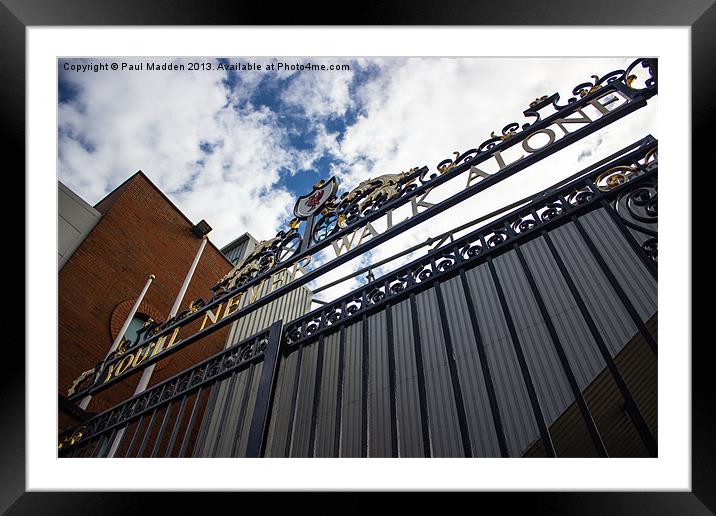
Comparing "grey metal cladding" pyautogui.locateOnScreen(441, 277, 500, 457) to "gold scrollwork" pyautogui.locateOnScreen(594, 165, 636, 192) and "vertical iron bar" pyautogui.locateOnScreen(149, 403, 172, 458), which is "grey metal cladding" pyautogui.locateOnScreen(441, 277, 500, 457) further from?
"vertical iron bar" pyautogui.locateOnScreen(149, 403, 172, 458)

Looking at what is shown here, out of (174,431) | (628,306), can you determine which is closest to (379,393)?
(174,431)

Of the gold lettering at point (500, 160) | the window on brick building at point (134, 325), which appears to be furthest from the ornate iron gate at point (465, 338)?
the window on brick building at point (134, 325)

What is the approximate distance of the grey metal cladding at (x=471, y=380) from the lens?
445 cm

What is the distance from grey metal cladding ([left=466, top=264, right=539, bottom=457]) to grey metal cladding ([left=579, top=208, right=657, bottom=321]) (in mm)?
1325

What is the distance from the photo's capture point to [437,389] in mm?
5191

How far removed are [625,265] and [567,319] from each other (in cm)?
82

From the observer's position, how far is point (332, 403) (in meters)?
5.82
